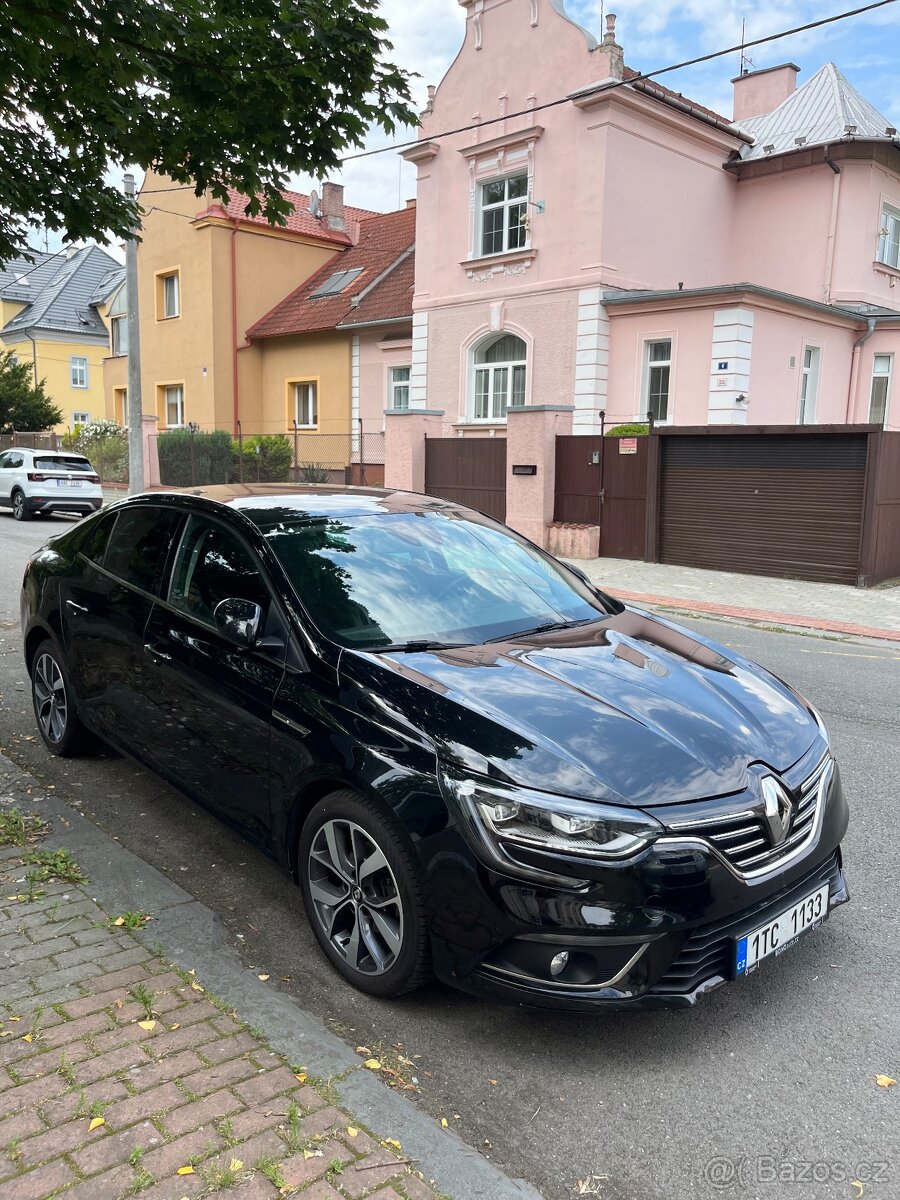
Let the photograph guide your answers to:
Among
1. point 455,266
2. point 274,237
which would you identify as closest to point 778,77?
point 455,266

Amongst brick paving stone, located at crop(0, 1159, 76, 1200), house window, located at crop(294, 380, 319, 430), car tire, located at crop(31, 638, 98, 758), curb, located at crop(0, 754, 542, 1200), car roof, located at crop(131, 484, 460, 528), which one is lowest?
curb, located at crop(0, 754, 542, 1200)

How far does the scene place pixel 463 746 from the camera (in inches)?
110

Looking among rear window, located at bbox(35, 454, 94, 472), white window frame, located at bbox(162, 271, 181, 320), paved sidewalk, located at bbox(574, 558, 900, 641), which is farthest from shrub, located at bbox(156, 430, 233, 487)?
paved sidewalk, located at bbox(574, 558, 900, 641)

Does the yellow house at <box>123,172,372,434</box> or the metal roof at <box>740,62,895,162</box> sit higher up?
the metal roof at <box>740,62,895,162</box>

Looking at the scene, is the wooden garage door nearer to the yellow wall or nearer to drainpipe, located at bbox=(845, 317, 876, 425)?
drainpipe, located at bbox=(845, 317, 876, 425)

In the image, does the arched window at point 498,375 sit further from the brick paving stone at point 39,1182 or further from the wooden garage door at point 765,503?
the brick paving stone at point 39,1182

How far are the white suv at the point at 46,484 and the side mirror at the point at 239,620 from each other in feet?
61.8

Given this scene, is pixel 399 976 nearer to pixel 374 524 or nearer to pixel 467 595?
pixel 467 595

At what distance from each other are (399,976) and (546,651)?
1.28 meters

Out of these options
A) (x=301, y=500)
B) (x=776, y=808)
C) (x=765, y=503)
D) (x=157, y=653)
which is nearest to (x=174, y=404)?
(x=765, y=503)

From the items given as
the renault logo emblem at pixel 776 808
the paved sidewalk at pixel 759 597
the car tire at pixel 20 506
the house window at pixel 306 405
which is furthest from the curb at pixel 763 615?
the house window at pixel 306 405

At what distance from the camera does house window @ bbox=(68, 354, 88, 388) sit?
49.1m

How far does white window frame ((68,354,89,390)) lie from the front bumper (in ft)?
171

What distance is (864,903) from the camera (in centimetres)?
374
